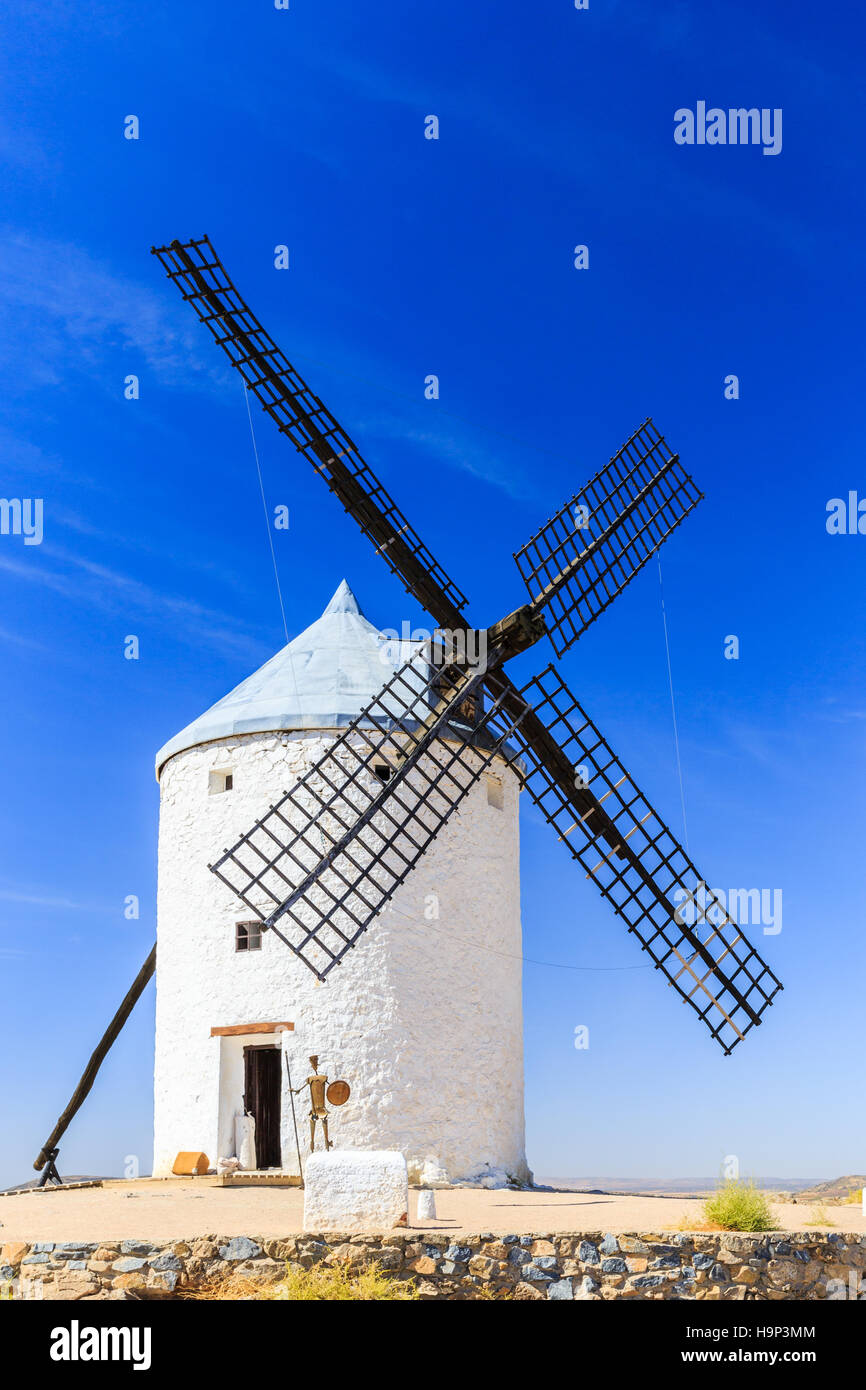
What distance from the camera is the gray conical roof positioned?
50.9 feet

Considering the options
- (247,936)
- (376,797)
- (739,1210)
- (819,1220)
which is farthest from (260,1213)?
(376,797)

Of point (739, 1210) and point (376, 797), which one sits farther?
point (376, 797)

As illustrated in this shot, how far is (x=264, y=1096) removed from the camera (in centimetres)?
1483

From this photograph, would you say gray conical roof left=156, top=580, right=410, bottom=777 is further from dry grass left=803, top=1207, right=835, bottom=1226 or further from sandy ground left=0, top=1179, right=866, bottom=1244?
dry grass left=803, top=1207, right=835, bottom=1226

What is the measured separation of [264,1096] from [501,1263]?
19.9 ft

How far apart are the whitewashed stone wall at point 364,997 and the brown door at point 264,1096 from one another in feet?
0.42

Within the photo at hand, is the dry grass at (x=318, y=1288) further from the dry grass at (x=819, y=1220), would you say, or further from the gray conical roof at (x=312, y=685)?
the gray conical roof at (x=312, y=685)

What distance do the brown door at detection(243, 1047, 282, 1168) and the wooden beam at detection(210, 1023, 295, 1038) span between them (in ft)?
0.83

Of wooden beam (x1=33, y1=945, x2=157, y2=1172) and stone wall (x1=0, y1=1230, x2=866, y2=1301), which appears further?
wooden beam (x1=33, y1=945, x2=157, y2=1172)

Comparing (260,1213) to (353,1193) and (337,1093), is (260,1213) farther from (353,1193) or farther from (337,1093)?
(337,1093)

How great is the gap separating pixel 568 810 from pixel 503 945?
1923 millimetres

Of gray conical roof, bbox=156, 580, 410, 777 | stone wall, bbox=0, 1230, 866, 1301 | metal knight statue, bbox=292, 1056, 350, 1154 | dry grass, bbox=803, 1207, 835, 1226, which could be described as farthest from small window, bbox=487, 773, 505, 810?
stone wall, bbox=0, 1230, 866, 1301
